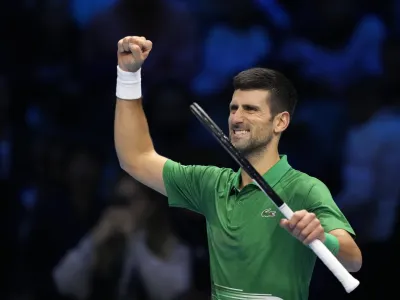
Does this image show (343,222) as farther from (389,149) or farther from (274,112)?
(389,149)

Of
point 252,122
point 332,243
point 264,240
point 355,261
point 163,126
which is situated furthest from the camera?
point 163,126

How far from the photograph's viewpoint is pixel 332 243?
7.75ft

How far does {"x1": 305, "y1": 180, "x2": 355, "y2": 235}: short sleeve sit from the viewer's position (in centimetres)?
246

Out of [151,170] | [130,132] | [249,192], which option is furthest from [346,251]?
[130,132]

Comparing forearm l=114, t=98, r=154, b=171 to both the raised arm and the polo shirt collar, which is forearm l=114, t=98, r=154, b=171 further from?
the polo shirt collar

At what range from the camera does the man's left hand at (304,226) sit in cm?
222

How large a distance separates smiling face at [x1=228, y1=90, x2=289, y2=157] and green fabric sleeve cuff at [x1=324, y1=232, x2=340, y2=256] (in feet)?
1.60

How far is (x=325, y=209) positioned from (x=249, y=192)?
1.06ft

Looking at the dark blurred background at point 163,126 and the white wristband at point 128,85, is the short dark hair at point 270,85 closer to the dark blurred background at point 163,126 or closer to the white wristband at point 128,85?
the white wristband at point 128,85

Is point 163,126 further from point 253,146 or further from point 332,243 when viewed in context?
point 332,243

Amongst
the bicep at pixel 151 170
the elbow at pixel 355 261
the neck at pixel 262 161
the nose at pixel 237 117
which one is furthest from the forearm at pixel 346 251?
the bicep at pixel 151 170

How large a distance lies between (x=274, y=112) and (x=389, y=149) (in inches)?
60.4

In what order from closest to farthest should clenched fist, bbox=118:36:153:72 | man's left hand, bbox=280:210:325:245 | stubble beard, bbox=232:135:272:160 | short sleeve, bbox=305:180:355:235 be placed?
man's left hand, bbox=280:210:325:245
short sleeve, bbox=305:180:355:235
stubble beard, bbox=232:135:272:160
clenched fist, bbox=118:36:153:72

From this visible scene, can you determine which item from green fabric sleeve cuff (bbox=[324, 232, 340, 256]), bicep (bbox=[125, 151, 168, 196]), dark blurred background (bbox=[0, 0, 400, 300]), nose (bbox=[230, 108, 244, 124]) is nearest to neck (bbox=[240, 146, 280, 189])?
nose (bbox=[230, 108, 244, 124])
